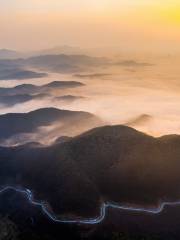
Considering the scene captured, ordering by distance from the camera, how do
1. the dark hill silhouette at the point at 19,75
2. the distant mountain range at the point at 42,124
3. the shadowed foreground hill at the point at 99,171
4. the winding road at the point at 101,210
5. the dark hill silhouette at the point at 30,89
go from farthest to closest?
the dark hill silhouette at the point at 19,75, the dark hill silhouette at the point at 30,89, the distant mountain range at the point at 42,124, the shadowed foreground hill at the point at 99,171, the winding road at the point at 101,210

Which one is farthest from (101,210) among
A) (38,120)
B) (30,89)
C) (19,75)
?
(19,75)

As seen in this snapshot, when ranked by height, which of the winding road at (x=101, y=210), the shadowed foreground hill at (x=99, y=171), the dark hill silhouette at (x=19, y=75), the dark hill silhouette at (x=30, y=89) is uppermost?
the shadowed foreground hill at (x=99, y=171)

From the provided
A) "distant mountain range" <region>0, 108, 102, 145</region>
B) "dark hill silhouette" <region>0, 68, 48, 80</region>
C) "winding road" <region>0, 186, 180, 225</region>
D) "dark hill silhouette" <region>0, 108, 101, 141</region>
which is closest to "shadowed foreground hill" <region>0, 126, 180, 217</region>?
"winding road" <region>0, 186, 180, 225</region>

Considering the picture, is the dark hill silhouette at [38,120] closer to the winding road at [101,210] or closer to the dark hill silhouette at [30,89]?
the winding road at [101,210]

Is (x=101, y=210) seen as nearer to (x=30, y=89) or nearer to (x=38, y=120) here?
(x=38, y=120)

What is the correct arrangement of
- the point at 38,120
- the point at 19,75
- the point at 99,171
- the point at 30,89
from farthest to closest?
the point at 19,75
the point at 30,89
the point at 38,120
the point at 99,171

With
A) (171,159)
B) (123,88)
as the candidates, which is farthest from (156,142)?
(123,88)

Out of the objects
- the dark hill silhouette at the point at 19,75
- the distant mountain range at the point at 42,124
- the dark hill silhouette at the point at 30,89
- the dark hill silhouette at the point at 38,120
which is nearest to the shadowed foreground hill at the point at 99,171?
the distant mountain range at the point at 42,124

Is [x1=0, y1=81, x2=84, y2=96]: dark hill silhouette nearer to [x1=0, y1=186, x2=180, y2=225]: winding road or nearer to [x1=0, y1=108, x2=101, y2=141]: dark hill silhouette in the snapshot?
[x1=0, y1=108, x2=101, y2=141]: dark hill silhouette

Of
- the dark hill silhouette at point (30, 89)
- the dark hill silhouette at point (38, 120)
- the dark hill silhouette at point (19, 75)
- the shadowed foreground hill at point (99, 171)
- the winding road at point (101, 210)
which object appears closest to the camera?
the winding road at point (101, 210)
